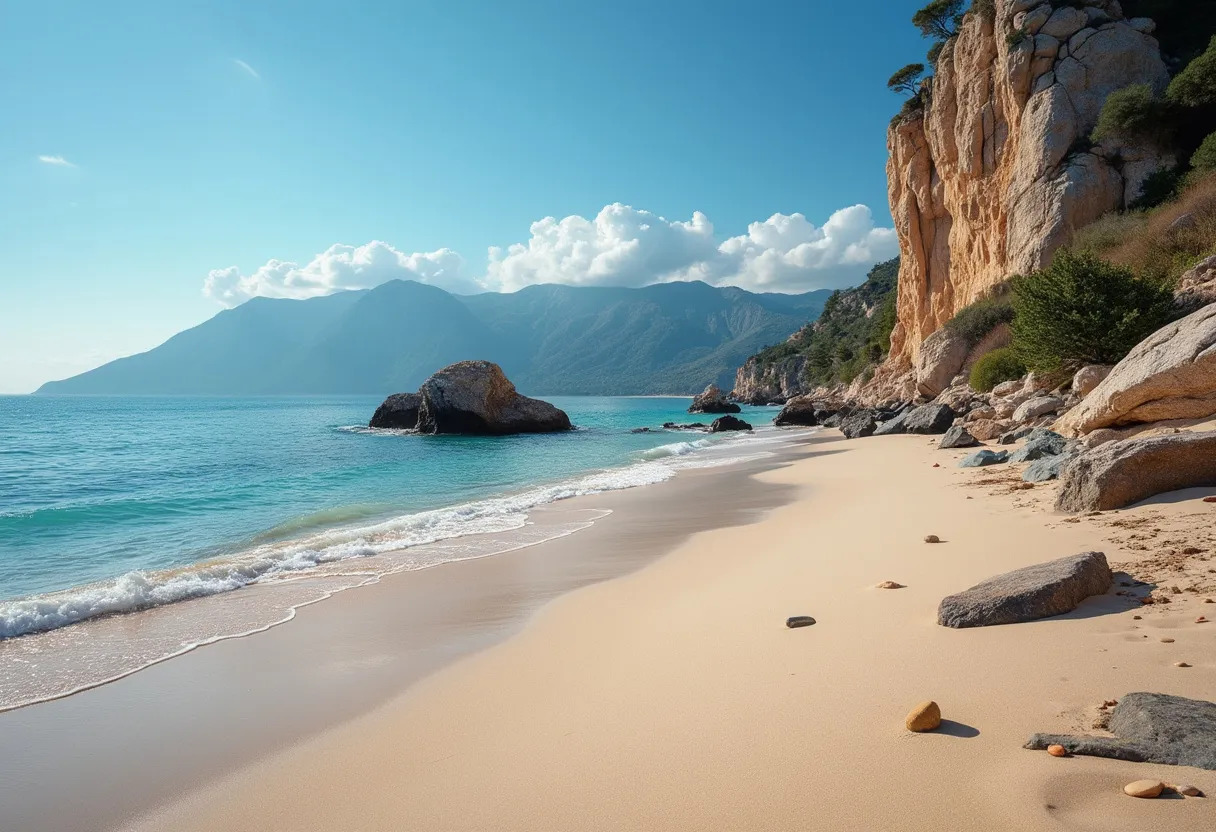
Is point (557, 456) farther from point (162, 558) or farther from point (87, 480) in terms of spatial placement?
point (162, 558)

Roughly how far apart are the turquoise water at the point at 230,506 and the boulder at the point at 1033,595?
7.92 m

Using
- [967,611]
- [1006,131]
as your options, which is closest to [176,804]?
[967,611]

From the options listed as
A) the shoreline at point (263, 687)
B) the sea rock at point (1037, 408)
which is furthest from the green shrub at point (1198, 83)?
the shoreline at point (263, 687)

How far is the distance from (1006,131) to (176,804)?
39.3 metres

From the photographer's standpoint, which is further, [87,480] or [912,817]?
→ [87,480]

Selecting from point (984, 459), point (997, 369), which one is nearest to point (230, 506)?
point (984, 459)

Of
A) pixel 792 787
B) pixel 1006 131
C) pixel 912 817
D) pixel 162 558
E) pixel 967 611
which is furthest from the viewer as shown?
pixel 1006 131

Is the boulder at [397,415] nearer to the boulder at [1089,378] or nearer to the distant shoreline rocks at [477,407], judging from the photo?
the distant shoreline rocks at [477,407]

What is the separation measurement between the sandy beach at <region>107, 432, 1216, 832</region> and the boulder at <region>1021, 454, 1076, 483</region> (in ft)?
9.27

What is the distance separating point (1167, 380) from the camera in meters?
8.71

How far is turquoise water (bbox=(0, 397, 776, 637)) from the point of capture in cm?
826

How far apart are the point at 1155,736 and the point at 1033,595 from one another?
1740 mm

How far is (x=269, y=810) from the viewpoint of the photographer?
3080 millimetres

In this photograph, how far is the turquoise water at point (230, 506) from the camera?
27.1 feet
